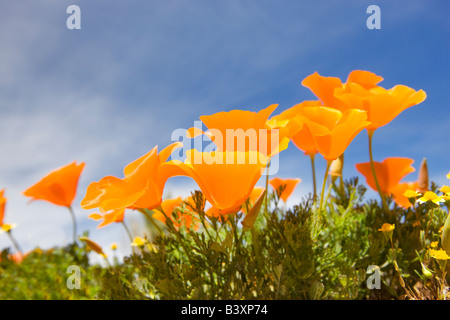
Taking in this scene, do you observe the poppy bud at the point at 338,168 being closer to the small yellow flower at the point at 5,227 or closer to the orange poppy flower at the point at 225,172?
the orange poppy flower at the point at 225,172

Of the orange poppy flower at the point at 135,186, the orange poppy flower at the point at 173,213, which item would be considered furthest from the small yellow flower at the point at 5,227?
the orange poppy flower at the point at 135,186

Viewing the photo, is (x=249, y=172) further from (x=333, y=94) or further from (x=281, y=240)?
(x=333, y=94)

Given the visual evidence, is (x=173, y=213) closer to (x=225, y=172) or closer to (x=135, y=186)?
(x=135, y=186)

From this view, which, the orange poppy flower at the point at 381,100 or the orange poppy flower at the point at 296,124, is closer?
the orange poppy flower at the point at 296,124

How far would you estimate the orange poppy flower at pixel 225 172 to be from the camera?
80 centimetres

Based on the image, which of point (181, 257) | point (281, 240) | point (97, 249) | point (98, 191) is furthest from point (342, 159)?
point (97, 249)

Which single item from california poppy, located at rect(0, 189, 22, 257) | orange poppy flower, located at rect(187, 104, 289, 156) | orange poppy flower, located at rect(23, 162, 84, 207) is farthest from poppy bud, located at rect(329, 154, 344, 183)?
california poppy, located at rect(0, 189, 22, 257)

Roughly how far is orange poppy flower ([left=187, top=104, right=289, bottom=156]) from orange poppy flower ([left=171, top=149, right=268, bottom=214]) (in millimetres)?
107

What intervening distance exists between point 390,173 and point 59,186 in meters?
1.31

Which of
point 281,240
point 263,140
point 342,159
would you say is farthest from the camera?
point 342,159

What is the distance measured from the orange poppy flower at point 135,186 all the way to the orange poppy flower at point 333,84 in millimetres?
566
